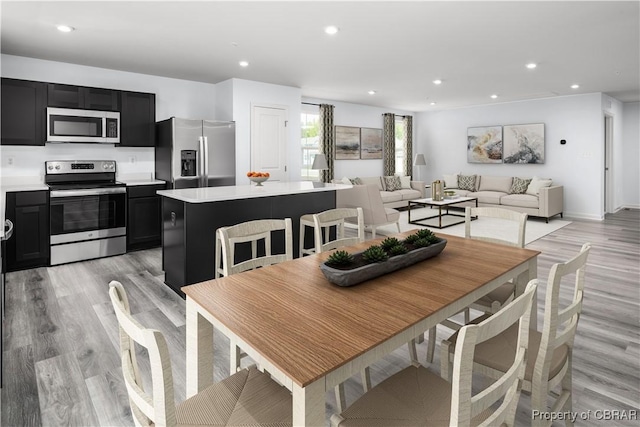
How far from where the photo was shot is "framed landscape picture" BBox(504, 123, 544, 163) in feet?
28.2

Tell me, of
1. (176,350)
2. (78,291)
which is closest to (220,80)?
(78,291)

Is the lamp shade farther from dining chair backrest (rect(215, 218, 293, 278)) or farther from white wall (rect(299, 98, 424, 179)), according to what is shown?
dining chair backrest (rect(215, 218, 293, 278))

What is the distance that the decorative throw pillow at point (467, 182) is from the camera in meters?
9.22

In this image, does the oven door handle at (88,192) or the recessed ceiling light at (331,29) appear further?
the oven door handle at (88,192)

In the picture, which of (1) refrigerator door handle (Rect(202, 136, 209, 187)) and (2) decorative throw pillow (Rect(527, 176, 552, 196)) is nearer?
(1) refrigerator door handle (Rect(202, 136, 209, 187))

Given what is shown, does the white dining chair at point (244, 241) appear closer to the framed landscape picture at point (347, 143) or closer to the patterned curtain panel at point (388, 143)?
the framed landscape picture at point (347, 143)

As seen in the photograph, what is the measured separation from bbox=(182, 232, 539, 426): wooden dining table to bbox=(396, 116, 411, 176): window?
28.4 ft

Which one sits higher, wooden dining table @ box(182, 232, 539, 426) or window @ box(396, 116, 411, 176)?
window @ box(396, 116, 411, 176)

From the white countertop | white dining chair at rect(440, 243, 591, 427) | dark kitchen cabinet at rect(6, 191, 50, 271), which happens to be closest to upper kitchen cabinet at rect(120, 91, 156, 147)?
dark kitchen cabinet at rect(6, 191, 50, 271)

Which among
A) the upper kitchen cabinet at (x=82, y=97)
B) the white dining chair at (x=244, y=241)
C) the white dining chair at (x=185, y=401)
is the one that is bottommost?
the white dining chair at (x=185, y=401)

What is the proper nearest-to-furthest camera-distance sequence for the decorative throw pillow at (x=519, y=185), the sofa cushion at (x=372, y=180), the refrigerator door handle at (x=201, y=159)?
1. the refrigerator door handle at (x=201, y=159)
2. the decorative throw pillow at (x=519, y=185)
3. the sofa cushion at (x=372, y=180)

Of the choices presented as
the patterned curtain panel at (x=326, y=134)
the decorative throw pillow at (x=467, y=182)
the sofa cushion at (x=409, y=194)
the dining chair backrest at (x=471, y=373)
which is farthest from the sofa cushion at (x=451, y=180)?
the dining chair backrest at (x=471, y=373)

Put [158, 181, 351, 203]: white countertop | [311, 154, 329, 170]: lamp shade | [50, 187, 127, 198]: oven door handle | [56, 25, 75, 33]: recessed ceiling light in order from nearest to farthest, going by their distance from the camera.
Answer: [158, 181, 351, 203]: white countertop
[56, 25, 75, 33]: recessed ceiling light
[50, 187, 127, 198]: oven door handle
[311, 154, 329, 170]: lamp shade

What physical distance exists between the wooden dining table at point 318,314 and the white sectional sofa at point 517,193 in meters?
6.47
